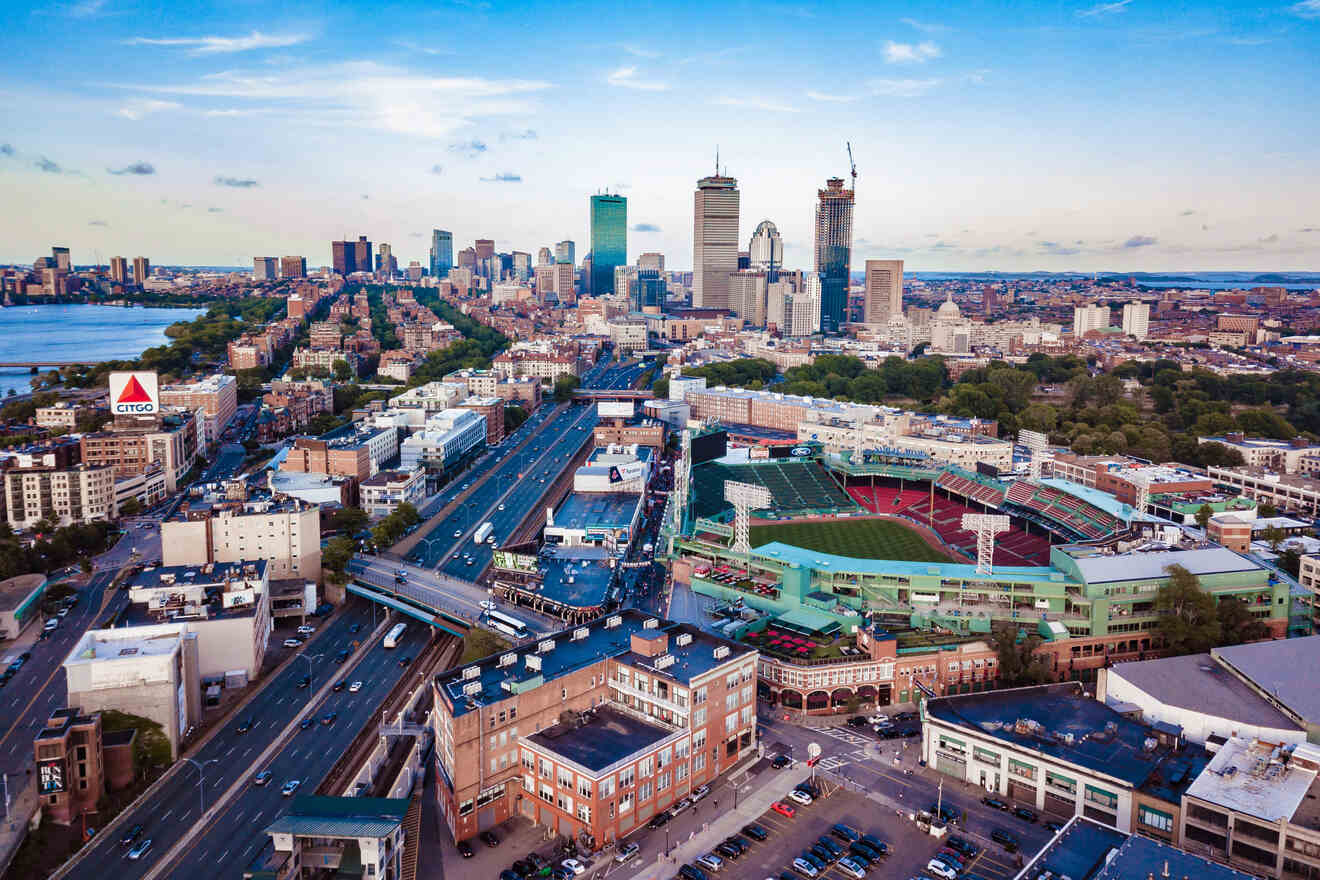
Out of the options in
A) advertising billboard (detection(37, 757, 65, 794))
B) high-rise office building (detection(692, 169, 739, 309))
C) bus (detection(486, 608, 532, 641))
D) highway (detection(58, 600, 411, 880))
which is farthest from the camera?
high-rise office building (detection(692, 169, 739, 309))

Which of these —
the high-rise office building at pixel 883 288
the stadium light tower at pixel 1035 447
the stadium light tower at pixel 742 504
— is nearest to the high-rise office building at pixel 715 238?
the high-rise office building at pixel 883 288

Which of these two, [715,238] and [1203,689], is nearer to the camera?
[1203,689]

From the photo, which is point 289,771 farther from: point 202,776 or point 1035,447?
point 1035,447

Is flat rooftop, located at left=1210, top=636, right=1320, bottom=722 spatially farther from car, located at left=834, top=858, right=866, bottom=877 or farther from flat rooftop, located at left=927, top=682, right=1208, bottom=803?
car, located at left=834, top=858, right=866, bottom=877

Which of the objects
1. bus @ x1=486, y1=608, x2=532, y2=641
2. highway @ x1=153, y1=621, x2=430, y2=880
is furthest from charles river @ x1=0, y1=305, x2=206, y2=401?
bus @ x1=486, y1=608, x2=532, y2=641

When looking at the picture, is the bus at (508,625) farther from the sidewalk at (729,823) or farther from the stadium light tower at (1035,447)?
the stadium light tower at (1035,447)

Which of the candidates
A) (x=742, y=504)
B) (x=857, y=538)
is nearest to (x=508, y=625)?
(x=742, y=504)
